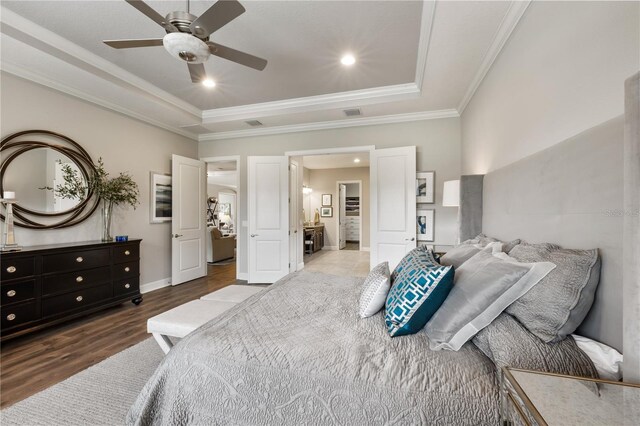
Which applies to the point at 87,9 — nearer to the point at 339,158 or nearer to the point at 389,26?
the point at 389,26

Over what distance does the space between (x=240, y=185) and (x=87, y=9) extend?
3067 mm

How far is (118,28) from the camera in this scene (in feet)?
7.88

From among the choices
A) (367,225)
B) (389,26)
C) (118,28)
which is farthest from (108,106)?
(367,225)

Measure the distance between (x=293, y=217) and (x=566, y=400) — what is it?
4.34 meters

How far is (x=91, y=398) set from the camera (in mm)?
1725

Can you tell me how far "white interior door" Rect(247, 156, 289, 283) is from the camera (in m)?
4.59

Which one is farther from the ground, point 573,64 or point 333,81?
point 333,81

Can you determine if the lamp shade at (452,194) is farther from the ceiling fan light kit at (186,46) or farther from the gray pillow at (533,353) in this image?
the ceiling fan light kit at (186,46)

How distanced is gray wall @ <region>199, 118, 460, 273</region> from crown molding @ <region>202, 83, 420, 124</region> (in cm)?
67

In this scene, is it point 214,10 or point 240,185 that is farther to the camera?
point 240,185

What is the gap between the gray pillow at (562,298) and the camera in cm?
99

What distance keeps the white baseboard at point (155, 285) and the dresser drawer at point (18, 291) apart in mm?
1556

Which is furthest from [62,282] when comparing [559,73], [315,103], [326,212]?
[326,212]

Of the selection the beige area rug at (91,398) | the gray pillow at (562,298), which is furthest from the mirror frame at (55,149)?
the gray pillow at (562,298)
